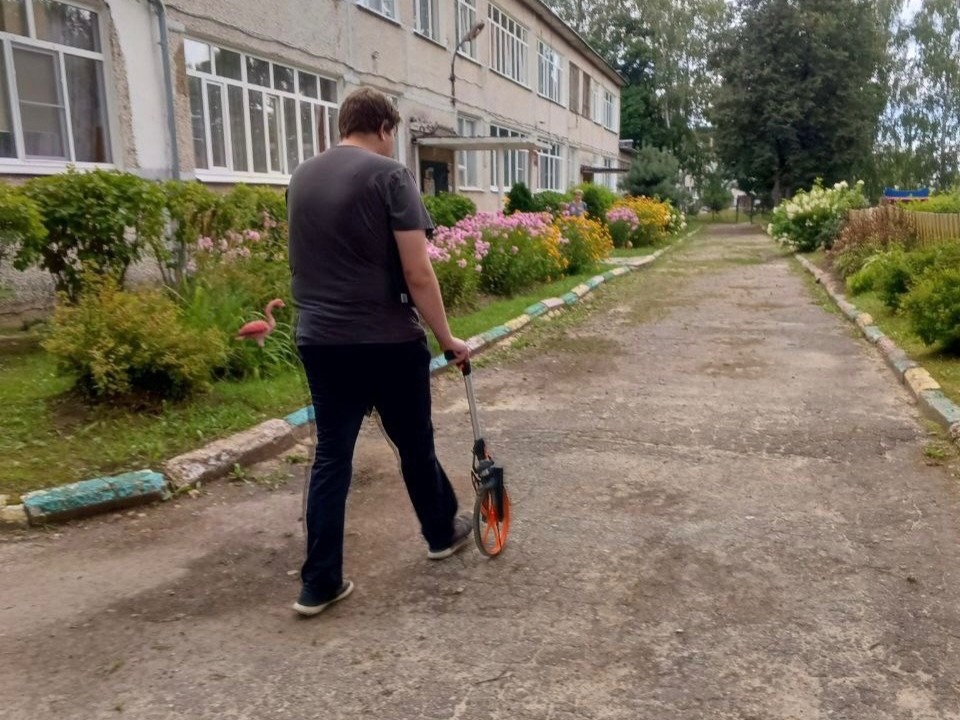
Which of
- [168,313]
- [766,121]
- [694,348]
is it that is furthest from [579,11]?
[168,313]

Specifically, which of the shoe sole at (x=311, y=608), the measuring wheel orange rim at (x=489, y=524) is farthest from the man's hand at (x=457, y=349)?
the shoe sole at (x=311, y=608)

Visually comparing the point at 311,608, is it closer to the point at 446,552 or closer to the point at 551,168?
the point at 446,552

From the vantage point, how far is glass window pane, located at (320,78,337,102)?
565 inches

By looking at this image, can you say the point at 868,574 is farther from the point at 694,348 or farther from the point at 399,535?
the point at 694,348

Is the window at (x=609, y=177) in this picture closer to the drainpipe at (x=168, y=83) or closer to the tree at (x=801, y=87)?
the tree at (x=801, y=87)

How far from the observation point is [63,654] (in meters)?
2.92

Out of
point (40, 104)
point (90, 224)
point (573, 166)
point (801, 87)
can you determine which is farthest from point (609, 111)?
point (90, 224)

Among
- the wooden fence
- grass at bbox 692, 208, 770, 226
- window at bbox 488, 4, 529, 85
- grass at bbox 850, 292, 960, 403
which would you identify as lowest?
grass at bbox 850, 292, 960, 403

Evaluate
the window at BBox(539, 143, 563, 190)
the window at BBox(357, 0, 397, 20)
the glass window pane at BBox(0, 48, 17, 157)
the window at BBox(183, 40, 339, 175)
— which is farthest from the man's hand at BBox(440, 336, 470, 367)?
the window at BBox(539, 143, 563, 190)

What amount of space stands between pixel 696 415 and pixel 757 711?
3675 mm

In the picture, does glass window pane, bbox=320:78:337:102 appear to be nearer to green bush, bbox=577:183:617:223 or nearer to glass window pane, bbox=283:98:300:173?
glass window pane, bbox=283:98:300:173

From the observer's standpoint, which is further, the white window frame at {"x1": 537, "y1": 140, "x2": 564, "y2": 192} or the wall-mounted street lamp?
the white window frame at {"x1": 537, "y1": 140, "x2": 564, "y2": 192}

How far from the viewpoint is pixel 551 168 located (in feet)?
100

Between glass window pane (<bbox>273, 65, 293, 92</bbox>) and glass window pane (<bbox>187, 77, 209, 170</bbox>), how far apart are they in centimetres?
200
